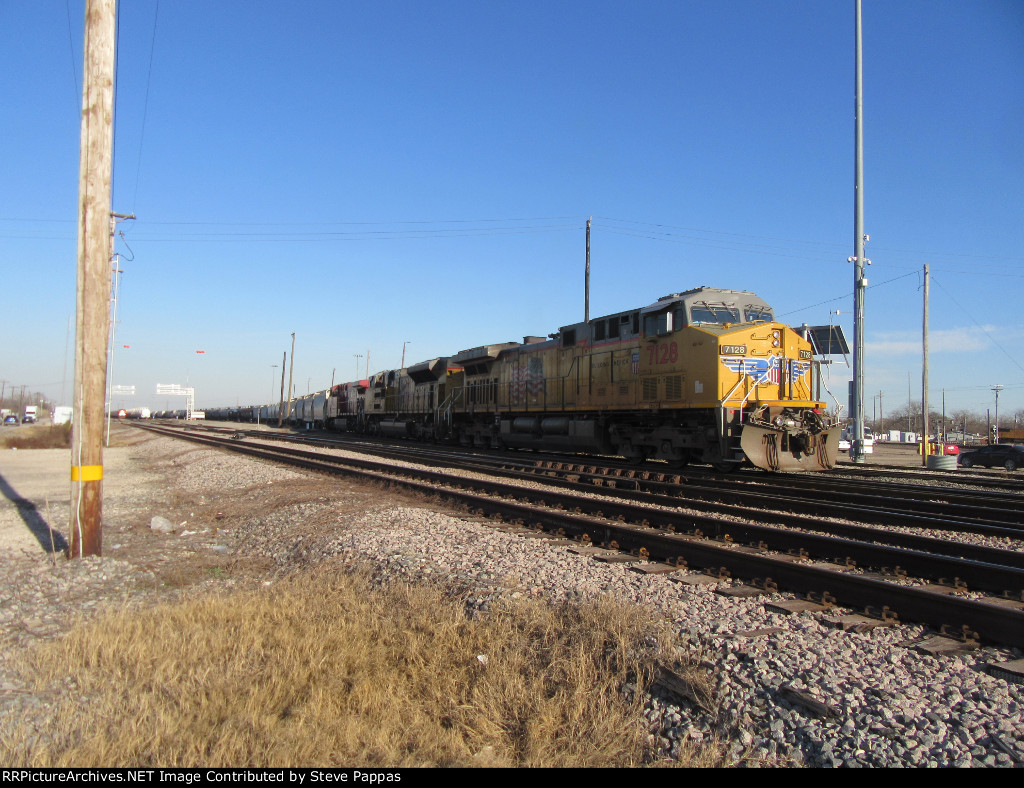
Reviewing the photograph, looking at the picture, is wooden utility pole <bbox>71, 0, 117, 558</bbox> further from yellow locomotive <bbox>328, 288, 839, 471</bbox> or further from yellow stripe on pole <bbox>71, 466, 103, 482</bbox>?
yellow locomotive <bbox>328, 288, 839, 471</bbox>

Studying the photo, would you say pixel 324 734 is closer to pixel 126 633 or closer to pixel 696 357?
pixel 126 633

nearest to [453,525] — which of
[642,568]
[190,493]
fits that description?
[642,568]

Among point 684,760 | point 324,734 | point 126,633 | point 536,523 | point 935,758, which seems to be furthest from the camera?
point 536,523

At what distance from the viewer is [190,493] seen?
1358 cm

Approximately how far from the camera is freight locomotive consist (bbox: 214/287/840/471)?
41.4ft

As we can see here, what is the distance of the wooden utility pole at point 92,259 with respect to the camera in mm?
A: 7062

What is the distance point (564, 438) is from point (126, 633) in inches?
541

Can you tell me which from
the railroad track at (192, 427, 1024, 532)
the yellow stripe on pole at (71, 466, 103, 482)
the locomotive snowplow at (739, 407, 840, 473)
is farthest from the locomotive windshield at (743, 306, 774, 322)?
the yellow stripe on pole at (71, 466, 103, 482)

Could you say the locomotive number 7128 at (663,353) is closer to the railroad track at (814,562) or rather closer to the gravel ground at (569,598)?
the railroad track at (814,562)

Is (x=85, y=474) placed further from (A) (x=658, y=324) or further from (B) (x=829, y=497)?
(A) (x=658, y=324)

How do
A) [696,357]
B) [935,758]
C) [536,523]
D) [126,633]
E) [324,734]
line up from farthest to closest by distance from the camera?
[696,357]
[536,523]
[126,633]
[324,734]
[935,758]

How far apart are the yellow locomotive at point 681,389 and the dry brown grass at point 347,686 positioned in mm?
8981

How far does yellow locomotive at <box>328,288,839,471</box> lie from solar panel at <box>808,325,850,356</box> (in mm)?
401
